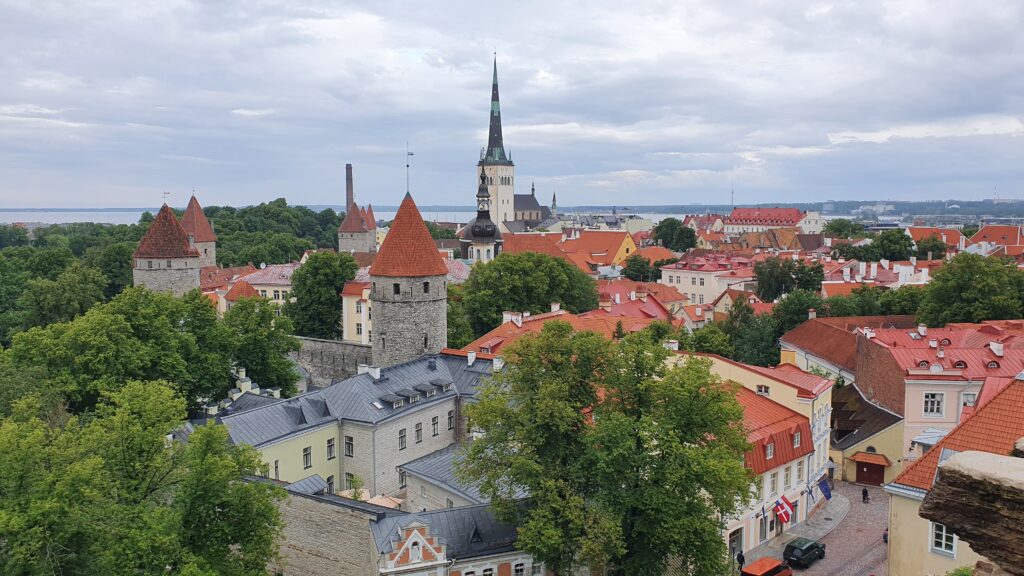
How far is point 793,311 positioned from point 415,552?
3494cm

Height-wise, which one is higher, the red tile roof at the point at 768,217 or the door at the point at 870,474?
the red tile roof at the point at 768,217

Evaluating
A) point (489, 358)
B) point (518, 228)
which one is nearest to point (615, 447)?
point (489, 358)

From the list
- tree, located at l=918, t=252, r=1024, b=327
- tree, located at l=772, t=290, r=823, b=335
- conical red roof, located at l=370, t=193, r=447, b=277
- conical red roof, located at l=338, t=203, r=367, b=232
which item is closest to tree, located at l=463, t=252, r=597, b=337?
conical red roof, located at l=370, t=193, r=447, b=277

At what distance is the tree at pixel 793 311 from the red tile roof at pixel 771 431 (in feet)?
66.4

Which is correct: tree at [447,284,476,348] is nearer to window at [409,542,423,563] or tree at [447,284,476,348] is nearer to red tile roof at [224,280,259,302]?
red tile roof at [224,280,259,302]

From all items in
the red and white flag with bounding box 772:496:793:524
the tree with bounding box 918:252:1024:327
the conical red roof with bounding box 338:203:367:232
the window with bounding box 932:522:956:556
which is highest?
the conical red roof with bounding box 338:203:367:232

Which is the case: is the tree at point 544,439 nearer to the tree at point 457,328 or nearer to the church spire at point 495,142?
the tree at point 457,328

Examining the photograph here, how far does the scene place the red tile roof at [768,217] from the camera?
17159cm

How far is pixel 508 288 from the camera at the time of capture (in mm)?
50312

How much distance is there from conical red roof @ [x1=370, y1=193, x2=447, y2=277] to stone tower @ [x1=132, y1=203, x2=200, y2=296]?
Result: 77.8 ft

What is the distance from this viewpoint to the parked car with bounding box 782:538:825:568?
82.7ft

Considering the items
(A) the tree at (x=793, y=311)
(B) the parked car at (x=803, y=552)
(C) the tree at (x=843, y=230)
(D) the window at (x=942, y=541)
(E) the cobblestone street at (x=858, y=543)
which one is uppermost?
(C) the tree at (x=843, y=230)

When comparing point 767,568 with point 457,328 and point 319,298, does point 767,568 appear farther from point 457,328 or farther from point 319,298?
point 319,298

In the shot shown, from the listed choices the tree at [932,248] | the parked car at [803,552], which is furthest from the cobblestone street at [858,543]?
the tree at [932,248]
